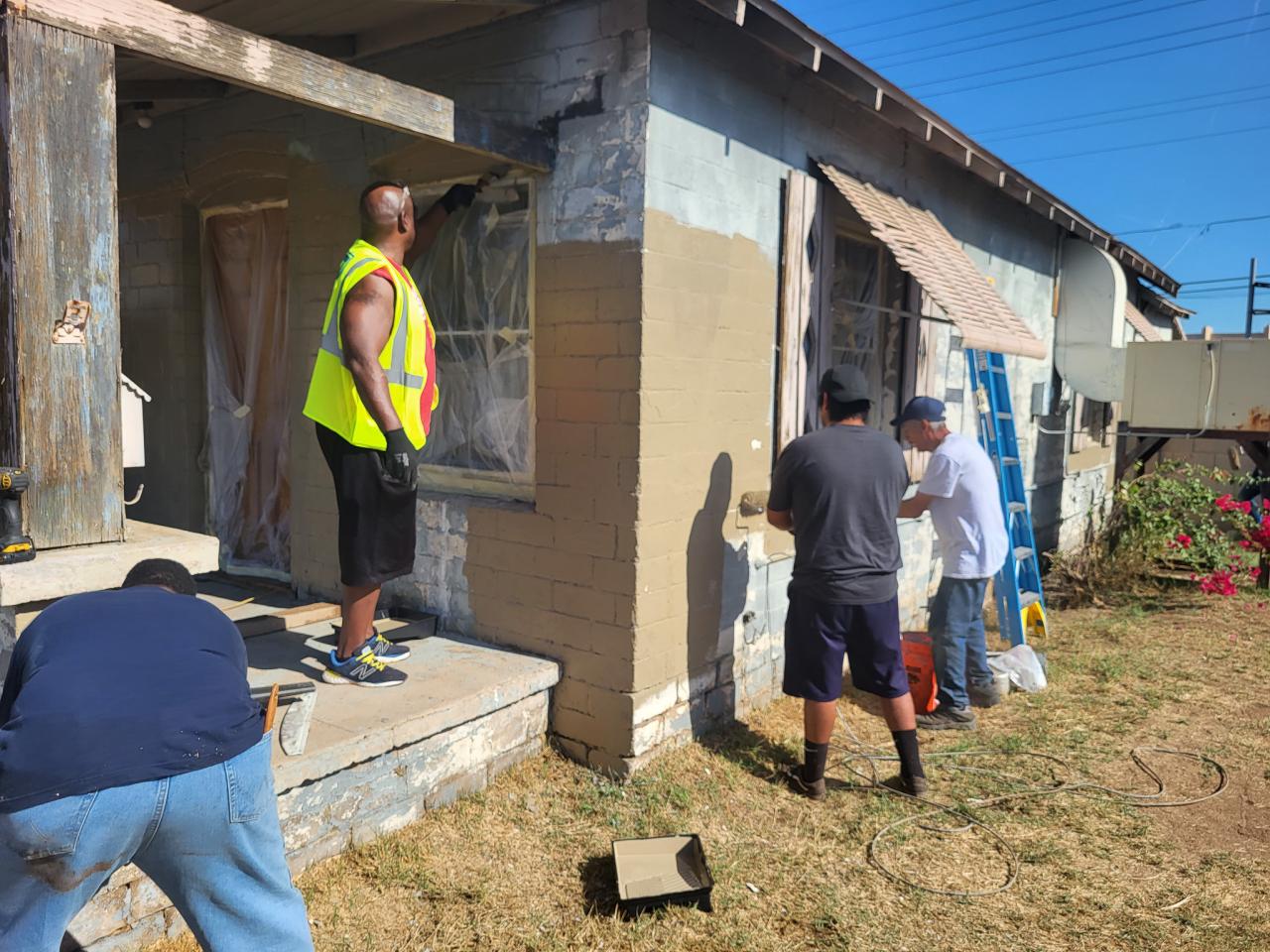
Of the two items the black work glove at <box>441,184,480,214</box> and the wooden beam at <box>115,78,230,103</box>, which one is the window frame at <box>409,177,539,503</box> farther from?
the wooden beam at <box>115,78,230,103</box>

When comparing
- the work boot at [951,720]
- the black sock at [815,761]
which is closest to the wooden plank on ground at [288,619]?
the black sock at [815,761]

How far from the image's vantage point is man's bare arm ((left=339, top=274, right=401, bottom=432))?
3479mm

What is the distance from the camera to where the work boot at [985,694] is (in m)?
5.31

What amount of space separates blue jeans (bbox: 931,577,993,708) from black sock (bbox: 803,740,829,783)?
129 cm

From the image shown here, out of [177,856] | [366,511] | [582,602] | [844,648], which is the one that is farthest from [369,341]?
[844,648]

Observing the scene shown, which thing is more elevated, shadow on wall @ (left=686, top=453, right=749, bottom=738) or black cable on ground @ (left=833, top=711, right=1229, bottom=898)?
shadow on wall @ (left=686, top=453, right=749, bottom=738)

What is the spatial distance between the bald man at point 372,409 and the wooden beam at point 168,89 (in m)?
2.08

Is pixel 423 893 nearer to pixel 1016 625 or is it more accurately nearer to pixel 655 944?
pixel 655 944

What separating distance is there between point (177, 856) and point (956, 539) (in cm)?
417

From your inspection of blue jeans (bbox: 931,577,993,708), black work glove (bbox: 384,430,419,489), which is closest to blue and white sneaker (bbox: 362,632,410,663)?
black work glove (bbox: 384,430,419,489)

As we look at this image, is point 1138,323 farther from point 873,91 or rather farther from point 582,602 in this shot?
point 582,602

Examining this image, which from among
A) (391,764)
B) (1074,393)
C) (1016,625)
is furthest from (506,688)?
(1074,393)

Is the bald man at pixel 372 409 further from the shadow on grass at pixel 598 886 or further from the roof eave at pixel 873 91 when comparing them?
the roof eave at pixel 873 91

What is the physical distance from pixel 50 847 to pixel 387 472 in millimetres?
1865
